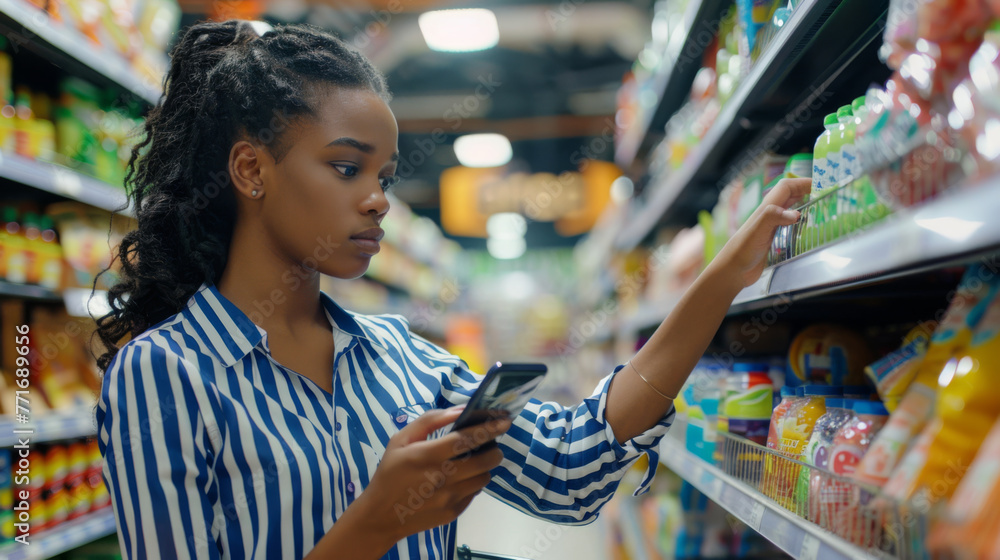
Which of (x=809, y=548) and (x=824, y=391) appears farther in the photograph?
(x=824, y=391)

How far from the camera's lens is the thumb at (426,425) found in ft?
2.96

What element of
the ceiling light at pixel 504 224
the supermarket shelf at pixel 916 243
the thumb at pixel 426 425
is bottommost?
the thumb at pixel 426 425

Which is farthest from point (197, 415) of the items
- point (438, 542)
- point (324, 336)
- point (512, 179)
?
point (512, 179)

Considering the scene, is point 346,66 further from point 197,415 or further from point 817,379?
point 817,379

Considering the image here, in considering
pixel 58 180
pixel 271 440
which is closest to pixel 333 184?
pixel 271 440

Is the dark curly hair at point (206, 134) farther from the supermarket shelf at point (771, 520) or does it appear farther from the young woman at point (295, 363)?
the supermarket shelf at point (771, 520)

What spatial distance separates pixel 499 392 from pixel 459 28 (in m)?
5.15

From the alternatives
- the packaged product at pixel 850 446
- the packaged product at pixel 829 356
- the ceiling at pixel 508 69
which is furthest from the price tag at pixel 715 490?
the ceiling at pixel 508 69

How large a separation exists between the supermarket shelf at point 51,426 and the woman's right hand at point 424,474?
5.07 feet

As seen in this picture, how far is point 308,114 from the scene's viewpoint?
3.76 ft

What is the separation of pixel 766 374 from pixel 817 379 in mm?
114

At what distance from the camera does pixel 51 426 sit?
83.9 inches

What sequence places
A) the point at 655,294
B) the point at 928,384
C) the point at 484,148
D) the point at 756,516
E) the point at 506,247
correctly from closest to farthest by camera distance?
the point at 928,384 < the point at 756,516 < the point at 655,294 < the point at 484,148 < the point at 506,247

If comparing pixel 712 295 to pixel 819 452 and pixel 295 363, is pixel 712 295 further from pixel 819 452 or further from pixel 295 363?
pixel 295 363
